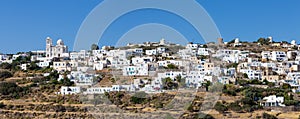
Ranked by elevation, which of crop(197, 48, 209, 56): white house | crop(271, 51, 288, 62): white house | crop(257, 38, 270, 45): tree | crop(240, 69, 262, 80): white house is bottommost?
crop(240, 69, 262, 80): white house

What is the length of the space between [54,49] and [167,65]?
13888 millimetres

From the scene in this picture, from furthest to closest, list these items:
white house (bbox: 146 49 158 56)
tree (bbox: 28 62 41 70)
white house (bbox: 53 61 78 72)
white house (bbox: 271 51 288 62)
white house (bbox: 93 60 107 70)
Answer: white house (bbox: 146 49 158 56) < white house (bbox: 271 51 288 62) < tree (bbox: 28 62 41 70) < white house (bbox: 53 61 78 72) < white house (bbox: 93 60 107 70)

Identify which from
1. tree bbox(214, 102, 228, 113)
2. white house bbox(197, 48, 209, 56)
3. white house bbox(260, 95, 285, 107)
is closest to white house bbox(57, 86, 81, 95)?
tree bbox(214, 102, 228, 113)

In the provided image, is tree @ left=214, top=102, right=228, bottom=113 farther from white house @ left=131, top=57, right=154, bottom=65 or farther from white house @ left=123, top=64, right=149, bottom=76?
white house @ left=131, top=57, right=154, bottom=65

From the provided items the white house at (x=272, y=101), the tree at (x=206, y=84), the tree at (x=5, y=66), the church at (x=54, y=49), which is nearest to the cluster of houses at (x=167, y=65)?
the church at (x=54, y=49)

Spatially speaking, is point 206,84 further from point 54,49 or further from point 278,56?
point 54,49

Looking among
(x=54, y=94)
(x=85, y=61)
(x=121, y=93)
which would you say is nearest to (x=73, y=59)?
(x=85, y=61)

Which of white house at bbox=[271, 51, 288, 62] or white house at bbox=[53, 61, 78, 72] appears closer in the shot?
white house at bbox=[53, 61, 78, 72]

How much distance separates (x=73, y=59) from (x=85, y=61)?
5.47 ft

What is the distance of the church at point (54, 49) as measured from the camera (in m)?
46.9

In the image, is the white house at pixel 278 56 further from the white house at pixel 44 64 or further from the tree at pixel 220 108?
the tree at pixel 220 108

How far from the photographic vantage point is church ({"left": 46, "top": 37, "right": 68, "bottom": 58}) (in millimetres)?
46875

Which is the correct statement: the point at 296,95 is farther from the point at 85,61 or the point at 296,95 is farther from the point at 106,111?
the point at 85,61

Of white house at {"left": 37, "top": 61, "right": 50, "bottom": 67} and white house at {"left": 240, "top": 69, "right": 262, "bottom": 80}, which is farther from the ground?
white house at {"left": 37, "top": 61, "right": 50, "bottom": 67}
